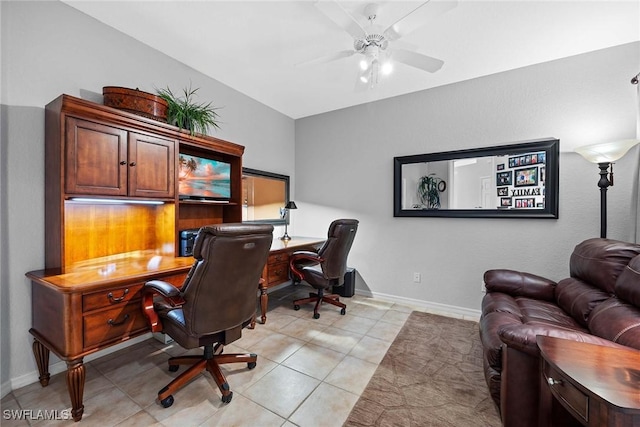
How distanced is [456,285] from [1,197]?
4.07 meters

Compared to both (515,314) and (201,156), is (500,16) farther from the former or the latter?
(201,156)

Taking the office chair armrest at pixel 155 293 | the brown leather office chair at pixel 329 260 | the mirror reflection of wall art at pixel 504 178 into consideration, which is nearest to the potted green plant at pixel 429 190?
the mirror reflection of wall art at pixel 504 178

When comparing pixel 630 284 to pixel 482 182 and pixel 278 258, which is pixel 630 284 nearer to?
pixel 482 182

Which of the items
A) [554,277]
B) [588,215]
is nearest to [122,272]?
[554,277]

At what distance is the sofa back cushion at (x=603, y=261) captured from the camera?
5.71ft

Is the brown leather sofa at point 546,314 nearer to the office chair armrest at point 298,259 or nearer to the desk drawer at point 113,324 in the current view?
the office chair armrest at point 298,259

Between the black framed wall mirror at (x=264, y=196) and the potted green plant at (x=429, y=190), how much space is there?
6.72 ft

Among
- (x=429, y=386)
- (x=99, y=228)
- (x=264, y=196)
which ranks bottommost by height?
(x=429, y=386)

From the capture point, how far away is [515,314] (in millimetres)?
1892

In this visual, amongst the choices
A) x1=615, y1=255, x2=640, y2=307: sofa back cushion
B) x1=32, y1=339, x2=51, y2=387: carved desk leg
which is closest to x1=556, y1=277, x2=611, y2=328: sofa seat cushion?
x1=615, y1=255, x2=640, y2=307: sofa back cushion

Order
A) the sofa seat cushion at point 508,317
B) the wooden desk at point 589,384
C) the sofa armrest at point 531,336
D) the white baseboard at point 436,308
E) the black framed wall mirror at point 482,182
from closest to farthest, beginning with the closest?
the wooden desk at point 589,384, the sofa armrest at point 531,336, the sofa seat cushion at point 508,317, the black framed wall mirror at point 482,182, the white baseboard at point 436,308

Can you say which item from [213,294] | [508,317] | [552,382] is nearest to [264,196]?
[213,294]

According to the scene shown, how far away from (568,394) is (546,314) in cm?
121

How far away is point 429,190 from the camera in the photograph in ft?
10.8
